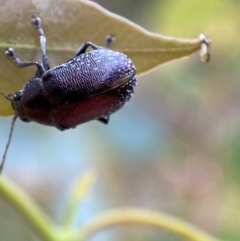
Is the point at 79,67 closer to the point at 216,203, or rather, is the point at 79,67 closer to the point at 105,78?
the point at 105,78

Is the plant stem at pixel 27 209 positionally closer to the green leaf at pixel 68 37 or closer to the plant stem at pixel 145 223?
the plant stem at pixel 145 223

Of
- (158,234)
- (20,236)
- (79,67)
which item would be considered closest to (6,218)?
(20,236)

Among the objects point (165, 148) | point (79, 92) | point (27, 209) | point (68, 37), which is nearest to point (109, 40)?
point (68, 37)

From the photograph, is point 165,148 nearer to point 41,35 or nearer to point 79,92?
point 79,92

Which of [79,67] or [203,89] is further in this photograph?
[203,89]

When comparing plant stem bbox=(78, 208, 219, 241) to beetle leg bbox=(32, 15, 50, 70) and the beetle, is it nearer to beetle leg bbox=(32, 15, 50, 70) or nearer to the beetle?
the beetle

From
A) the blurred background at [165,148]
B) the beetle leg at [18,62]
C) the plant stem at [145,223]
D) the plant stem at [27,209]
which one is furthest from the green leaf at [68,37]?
the blurred background at [165,148]
